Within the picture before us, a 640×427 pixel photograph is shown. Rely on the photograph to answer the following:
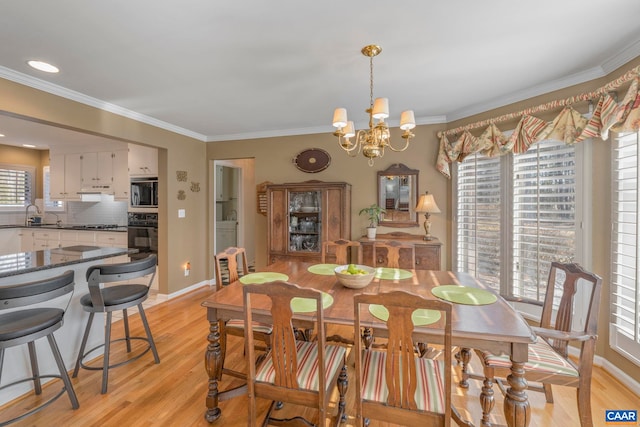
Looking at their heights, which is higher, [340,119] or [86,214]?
[340,119]

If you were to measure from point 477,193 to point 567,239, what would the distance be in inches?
37.9

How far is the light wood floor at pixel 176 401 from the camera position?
184 cm

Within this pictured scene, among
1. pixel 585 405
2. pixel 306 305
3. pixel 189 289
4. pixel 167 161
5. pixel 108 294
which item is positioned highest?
pixel 167 161

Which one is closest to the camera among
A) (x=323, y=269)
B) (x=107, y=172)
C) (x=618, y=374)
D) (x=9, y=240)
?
(x=618, y=374)

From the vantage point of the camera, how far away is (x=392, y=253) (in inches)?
114

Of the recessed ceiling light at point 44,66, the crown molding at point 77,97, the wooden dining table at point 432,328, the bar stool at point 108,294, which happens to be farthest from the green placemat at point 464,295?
the crown molding at point 77,97

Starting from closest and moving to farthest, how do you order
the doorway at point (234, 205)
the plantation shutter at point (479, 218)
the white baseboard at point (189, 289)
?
the plantation shutter at point (479, 218) → the white baseboard at point (189, 289) → the doorway at point (234, 205)

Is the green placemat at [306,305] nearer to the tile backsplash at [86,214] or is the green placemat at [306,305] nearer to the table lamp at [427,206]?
the table lamp at [427,206]

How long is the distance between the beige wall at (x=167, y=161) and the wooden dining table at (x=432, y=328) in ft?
7.97

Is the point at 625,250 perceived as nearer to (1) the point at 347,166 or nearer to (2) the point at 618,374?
(2) the point at 618,374

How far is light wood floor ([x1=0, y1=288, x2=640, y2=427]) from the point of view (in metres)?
1.84

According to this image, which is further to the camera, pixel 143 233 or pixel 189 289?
pixel 189 289

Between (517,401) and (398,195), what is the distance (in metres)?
2.76

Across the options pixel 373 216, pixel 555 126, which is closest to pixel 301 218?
pixel 373 216
